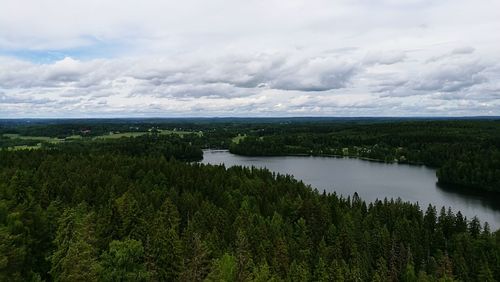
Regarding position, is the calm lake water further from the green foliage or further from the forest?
the green foliage

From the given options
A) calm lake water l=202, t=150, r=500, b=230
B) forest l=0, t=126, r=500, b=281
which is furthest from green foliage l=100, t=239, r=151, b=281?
calm lake water l=202, t=150, r=500, b=230

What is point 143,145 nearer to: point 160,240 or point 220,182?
point 220,182

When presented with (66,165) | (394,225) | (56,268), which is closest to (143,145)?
(66,165)

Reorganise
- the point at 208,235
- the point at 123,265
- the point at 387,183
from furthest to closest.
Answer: the point at 387,183, the point at 208,235, the point at 123,265

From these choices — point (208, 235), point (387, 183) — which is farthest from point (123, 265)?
point (387, 183)

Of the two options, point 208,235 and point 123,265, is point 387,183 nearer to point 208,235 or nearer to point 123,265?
point 208,235

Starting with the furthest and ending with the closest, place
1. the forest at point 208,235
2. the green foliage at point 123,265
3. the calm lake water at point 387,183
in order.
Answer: the calm lake water at point 387,183, the forest at point 208,235, the green foliage at point 123,265

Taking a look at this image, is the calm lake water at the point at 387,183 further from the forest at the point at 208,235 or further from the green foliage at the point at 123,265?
the green foliage at the point at 123,265

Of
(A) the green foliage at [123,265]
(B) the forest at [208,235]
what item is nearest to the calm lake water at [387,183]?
(B) the forest at [208,235]
